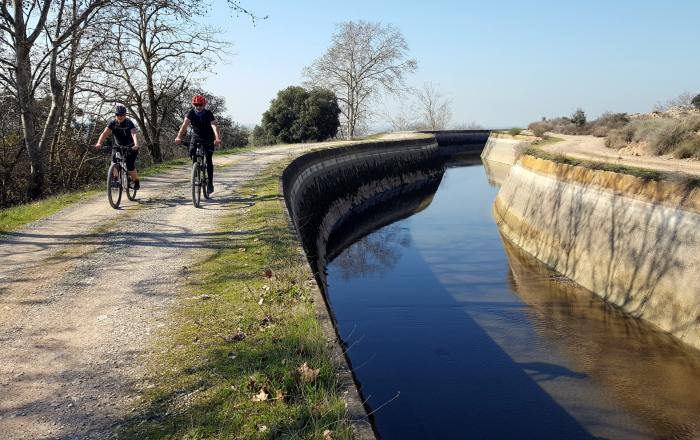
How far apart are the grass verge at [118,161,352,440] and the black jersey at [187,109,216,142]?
386cm

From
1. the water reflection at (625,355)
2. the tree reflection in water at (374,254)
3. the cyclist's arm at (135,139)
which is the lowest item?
the water reflection at (625,355)

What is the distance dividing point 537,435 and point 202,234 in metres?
5.38

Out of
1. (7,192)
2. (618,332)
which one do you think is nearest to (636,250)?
(618,332)

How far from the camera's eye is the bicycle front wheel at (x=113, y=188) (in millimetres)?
9367

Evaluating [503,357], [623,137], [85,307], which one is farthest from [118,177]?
[623,137]

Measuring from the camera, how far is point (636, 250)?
374 inches

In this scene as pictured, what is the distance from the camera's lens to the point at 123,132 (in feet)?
31.6

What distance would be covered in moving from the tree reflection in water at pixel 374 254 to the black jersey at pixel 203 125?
4.70 metres

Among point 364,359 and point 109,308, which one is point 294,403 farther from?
point 364,359

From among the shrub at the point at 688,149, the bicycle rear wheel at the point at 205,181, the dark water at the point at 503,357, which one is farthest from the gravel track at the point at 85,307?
the shrub at the point at 688,149

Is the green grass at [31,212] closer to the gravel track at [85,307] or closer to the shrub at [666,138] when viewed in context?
the gravel track at [85,307]

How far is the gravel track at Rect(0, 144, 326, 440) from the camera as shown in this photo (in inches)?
131

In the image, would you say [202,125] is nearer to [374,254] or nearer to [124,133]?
[124,133]

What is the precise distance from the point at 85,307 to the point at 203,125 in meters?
5.45
